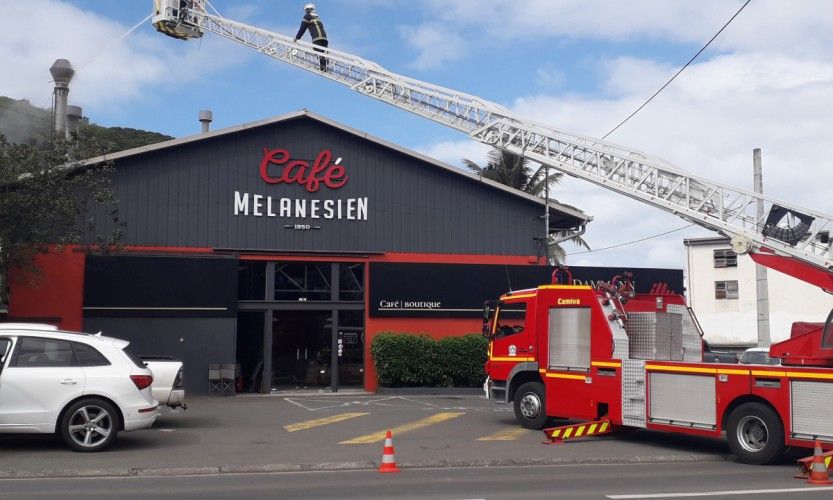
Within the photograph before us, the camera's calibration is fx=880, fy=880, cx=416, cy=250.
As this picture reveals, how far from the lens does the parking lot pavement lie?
1242cm

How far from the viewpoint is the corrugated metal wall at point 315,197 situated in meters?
25.5

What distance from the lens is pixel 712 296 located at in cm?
5275

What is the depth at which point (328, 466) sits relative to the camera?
12531 millimetres

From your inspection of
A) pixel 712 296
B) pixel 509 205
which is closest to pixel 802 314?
pixel 712 296

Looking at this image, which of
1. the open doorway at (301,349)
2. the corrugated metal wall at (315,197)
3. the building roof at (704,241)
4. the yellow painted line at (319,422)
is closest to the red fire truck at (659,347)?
the yellow painted line at (319,422)

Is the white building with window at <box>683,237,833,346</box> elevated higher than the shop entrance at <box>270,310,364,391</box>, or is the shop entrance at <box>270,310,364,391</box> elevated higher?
the white building with window at <box>683,237,833,346</box>

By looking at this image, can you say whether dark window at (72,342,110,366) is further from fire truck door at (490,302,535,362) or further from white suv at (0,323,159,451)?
fire truck door at (490,302,535,362)

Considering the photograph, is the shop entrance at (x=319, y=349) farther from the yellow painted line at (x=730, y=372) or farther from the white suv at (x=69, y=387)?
the yellow painted line at (x=730, y=372)

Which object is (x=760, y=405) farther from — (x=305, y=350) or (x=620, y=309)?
(x=305, y=350)

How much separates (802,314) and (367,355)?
3364cm

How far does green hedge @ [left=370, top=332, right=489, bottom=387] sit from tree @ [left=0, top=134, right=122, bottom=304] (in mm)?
8300

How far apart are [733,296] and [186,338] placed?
122 feet

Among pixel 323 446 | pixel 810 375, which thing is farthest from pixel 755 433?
pixel 323 446

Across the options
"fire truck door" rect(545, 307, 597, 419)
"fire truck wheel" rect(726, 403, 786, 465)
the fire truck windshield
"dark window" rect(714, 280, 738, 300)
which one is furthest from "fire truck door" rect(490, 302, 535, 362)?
"dark window" rect(714, 280, 738, 300)
